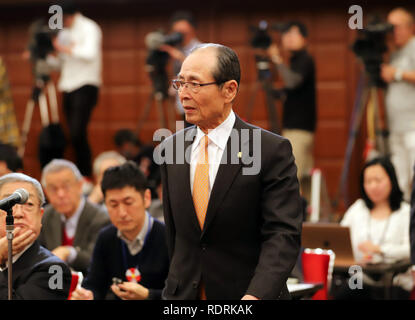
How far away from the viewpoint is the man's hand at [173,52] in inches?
240

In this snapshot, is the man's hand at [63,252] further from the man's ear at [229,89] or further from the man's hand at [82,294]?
the man's ear at [229,89]

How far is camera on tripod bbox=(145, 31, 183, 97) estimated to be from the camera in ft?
20.6

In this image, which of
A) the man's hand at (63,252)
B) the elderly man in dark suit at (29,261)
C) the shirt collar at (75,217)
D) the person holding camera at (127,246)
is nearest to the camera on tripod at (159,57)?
the shirt collar at (75,217)

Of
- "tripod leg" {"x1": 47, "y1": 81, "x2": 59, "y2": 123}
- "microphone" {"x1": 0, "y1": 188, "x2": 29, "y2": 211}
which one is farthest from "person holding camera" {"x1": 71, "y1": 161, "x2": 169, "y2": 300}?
"tripod leg" {"x1": 47, "y1": 81, "x2": 59, "y2": 123}

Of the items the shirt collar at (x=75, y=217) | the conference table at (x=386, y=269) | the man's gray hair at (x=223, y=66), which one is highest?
the man's gray hair at (x=223, y=66)

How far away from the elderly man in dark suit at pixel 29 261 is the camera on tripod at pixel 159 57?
3792 millimetres

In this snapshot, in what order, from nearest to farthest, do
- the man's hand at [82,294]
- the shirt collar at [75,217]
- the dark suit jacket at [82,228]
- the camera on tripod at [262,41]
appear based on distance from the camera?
the man's hand at [82,294]
the dark suit jacket at [82,228]
the shirt collar at [75,217]
the camera on tripod at [262,41]

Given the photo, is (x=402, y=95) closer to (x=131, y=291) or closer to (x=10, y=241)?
(x=131, y=291)

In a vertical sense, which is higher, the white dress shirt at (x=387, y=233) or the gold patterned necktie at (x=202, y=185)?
the gold patterned necktie at (x=202, y=185)

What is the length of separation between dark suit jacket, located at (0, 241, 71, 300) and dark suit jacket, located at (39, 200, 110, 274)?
1355mm

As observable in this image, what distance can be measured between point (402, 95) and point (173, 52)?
6.22 feet

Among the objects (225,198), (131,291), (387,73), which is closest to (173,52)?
(387,73)

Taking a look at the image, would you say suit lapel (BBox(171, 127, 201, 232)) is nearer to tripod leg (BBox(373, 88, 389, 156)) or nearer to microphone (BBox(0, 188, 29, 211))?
microphone (BBox(0, 188, 29, 211))
